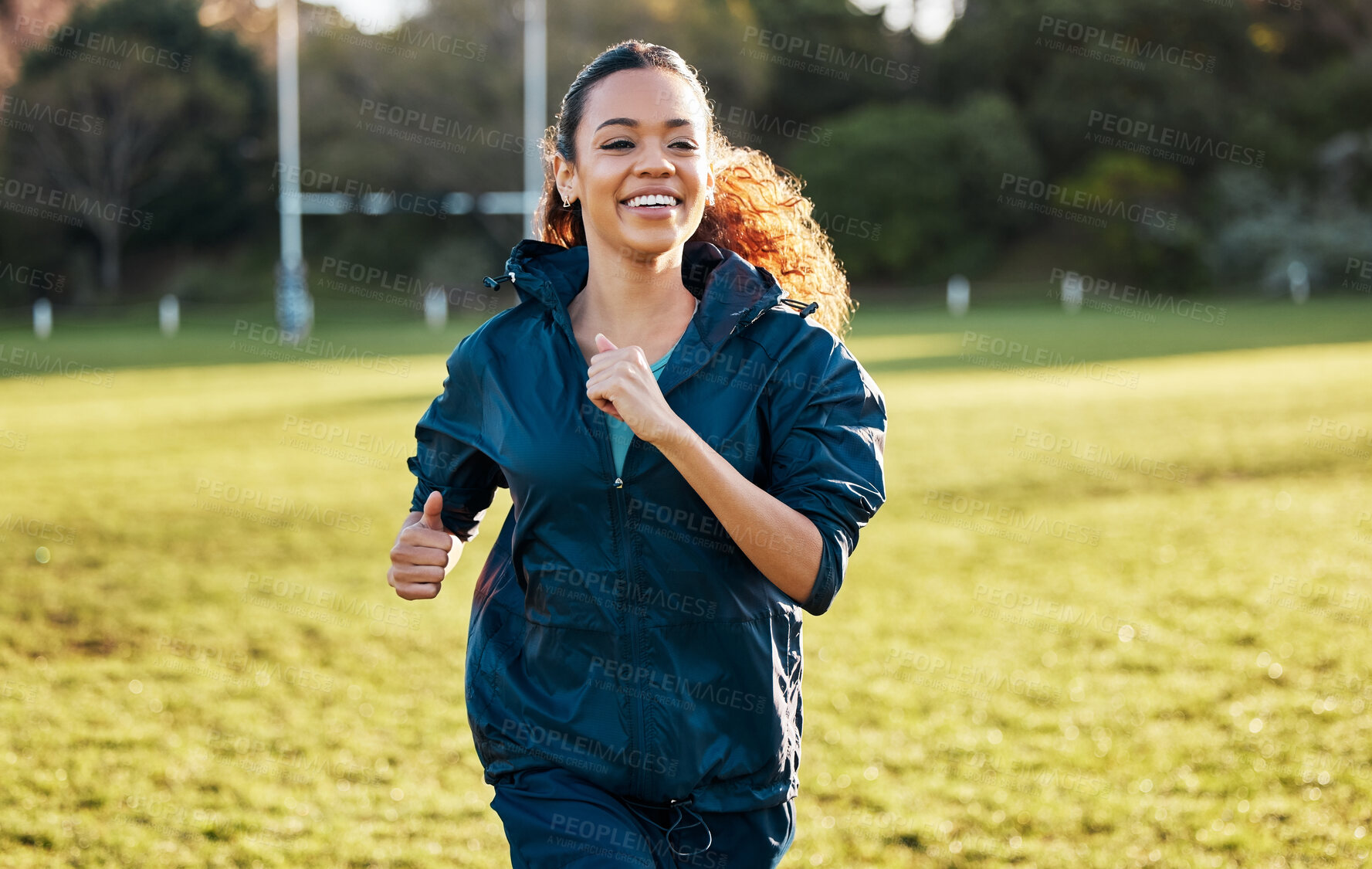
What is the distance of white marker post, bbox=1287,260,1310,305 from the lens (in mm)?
34938

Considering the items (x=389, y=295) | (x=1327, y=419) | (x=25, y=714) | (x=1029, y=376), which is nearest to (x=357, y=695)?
(x=25, y=714)

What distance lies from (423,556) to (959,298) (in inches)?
1307

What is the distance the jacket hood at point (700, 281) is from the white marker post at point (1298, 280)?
35.7 metres

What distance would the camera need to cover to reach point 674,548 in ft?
7.21

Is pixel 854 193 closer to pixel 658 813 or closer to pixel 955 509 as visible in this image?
pixel 955 509

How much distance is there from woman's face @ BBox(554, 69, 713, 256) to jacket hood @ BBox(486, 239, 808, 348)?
13cm

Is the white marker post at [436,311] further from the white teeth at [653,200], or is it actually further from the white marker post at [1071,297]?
the white teeth at [653,200]

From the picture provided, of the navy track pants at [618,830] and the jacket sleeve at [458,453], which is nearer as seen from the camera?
the navy track pants at [618,830]

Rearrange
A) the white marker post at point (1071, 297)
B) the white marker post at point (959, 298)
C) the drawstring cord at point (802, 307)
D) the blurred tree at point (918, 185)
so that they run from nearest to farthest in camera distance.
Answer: the drawstring cord at point (802, 307) < the white marker post at point (959, 298) < the white marker post at point (1071, 297) < the blurred tree at point (918, 185)

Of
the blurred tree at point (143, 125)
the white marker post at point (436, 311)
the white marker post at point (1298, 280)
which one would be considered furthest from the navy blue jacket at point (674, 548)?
the blurred tree at point (143, 125)

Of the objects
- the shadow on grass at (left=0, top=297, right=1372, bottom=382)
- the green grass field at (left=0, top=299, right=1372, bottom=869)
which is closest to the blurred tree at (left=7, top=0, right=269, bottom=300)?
the shadow on grass at (left=0, top=297, right=1372, bottom=382)

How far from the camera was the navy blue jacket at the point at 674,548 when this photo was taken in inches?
86.6

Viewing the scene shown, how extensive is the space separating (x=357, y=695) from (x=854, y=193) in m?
38.4

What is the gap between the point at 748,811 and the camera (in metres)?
2.27
